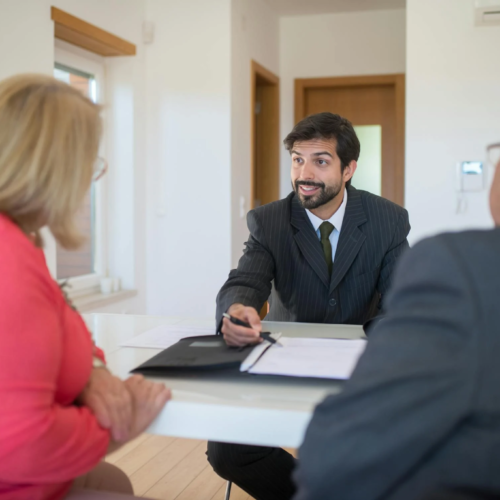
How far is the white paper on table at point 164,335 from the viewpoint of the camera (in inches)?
58.6

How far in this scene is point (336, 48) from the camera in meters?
5.25

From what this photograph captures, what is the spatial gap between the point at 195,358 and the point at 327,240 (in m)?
1.01

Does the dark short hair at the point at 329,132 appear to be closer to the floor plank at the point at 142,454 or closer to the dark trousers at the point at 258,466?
the dark trousers at the point at 258,466

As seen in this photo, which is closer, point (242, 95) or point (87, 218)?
point (87, 218)

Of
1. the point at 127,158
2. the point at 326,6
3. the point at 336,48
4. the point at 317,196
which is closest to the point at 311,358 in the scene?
the point at 317,196

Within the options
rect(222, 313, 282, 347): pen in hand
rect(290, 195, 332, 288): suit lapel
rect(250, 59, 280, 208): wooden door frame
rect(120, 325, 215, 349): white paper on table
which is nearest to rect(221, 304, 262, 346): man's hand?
rect(222, 313, 282, 347): pen in hand

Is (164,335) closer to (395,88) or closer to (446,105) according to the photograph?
(446,105)

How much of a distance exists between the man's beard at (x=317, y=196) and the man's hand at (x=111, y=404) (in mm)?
1300

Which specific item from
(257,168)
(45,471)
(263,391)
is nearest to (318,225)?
(263,391)

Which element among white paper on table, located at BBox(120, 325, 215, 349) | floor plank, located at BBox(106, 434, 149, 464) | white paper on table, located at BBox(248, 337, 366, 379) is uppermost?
white paper on table, located at BBox(248, 337, 366, 379)

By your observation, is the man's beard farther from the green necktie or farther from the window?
the window

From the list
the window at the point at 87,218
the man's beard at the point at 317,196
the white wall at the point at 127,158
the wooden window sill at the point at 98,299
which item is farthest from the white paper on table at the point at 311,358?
the white wall at the point at 127,158

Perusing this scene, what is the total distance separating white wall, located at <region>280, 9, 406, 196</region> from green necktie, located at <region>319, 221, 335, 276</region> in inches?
128

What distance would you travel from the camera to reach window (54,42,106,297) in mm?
3600
